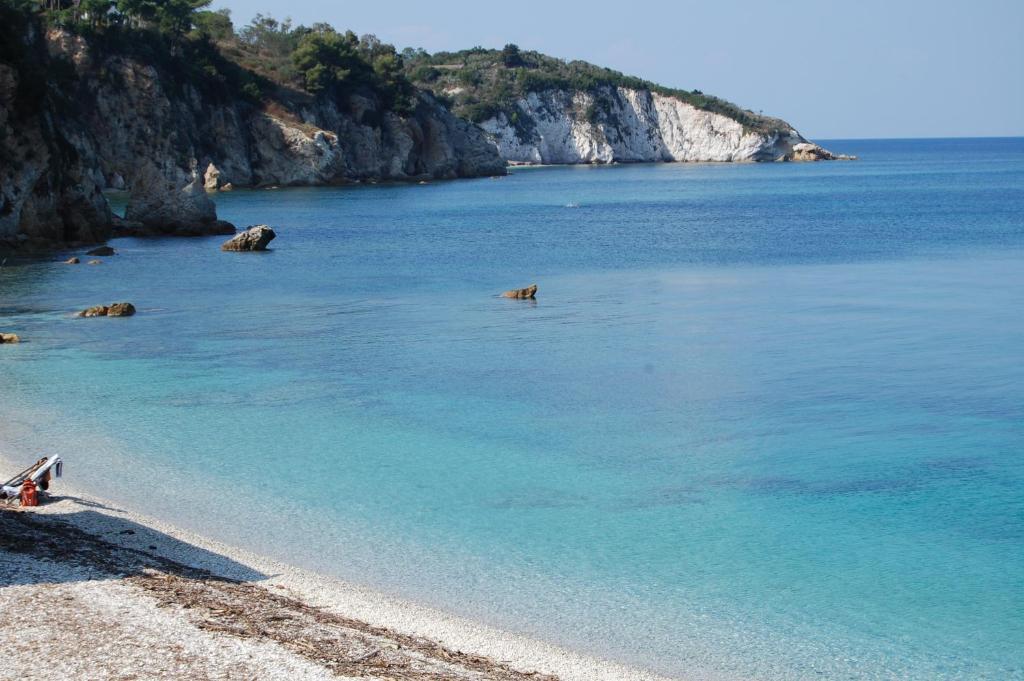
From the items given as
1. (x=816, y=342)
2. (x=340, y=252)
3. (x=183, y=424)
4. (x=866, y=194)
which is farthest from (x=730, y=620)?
(x=866, y=194)

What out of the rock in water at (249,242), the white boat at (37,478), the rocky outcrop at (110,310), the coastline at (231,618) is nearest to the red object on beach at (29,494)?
the white boat at (37,478)

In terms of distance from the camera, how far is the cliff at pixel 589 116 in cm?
18862

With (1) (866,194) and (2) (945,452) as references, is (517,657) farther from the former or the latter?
(1) (866,194)

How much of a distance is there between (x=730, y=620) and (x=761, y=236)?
49.1 m

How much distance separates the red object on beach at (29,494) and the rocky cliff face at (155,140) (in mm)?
35105

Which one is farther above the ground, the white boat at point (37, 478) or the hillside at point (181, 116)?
the hillside at point (181, 116)

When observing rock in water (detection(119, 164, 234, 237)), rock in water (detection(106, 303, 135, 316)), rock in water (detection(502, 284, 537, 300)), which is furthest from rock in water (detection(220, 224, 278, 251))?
rock in water (detection(106, 303, 135, 316))

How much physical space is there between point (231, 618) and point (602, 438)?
978 cm

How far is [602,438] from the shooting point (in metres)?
19.2

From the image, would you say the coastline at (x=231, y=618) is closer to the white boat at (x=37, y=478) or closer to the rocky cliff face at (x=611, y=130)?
the white boat at (x=37, y=478)

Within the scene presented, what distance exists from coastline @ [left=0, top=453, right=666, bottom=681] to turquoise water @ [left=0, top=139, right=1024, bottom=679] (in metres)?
0.61

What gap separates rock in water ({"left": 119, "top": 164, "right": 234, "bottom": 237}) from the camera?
57.1 meters

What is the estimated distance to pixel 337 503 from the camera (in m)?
15.8

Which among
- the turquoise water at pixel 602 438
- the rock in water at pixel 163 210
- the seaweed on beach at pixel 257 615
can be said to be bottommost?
the turquoise water at pixel 602 438
